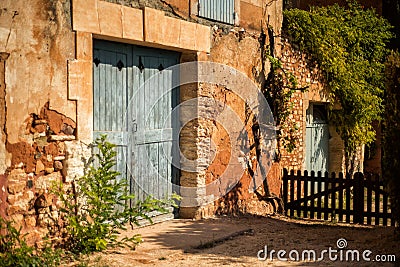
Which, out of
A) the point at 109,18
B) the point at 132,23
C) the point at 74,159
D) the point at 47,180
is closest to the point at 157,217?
the point at 74,159

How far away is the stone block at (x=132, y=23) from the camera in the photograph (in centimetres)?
657

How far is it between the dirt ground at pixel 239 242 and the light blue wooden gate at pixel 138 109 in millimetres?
686

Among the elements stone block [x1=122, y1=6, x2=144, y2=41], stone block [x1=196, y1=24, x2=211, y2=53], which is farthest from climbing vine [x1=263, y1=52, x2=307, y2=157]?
stone block [x1=122, y1=6, x2=144, y2=41]

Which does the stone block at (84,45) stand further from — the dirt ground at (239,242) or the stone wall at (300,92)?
the stone wall at (300,92)

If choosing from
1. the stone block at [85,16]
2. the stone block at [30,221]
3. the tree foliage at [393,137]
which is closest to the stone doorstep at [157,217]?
the stone block at [30,221]

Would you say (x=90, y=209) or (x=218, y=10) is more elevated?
(x=218, y=10)

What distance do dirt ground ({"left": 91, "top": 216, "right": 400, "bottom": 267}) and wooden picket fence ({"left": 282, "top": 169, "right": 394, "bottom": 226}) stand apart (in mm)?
383

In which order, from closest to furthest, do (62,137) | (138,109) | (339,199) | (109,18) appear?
(62,137) < (109,18) < (138,109) < (339,199)

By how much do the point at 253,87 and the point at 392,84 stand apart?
3.40m

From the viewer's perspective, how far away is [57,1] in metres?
5.71

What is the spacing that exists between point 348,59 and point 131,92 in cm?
544

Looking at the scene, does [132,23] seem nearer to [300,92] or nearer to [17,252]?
[17,252]

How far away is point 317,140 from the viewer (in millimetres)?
11070

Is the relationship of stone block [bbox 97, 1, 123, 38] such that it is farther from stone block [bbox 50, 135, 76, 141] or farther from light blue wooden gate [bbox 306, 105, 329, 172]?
light blue wooden gate [bbox 306, 105, 329, 172]
